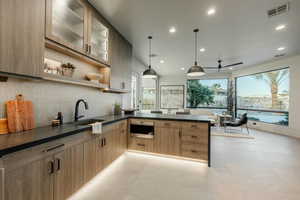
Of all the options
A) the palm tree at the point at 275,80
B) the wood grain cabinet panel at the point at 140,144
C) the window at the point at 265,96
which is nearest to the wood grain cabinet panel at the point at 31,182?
the wood grain cabinet panel at the point at 140,144

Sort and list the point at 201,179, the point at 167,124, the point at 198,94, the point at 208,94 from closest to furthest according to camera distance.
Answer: the point at 201,179, the point at 167,124, the point at 208,94, the point at 198,94

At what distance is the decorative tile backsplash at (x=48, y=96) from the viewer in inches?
61.2

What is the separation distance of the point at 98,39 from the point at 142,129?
225 centimetres

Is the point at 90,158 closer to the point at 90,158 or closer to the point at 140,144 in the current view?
the point at 90,158

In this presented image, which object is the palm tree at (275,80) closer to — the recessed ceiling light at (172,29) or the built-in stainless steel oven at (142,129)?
the recessed ceiling light at (172,29)

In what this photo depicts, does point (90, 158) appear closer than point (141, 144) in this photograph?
Yes

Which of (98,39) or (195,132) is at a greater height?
(98,39)

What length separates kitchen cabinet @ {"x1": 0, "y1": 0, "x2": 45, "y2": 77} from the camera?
1244 mm

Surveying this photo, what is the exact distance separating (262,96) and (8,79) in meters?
8.38

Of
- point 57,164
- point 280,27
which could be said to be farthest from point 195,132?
point 280,27

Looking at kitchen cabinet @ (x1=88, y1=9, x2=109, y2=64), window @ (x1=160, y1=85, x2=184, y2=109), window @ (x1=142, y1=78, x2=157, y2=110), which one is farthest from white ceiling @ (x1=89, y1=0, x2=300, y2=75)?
window @ (x1=160, y1=85, x2=184, y2=109)

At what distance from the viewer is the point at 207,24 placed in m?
3.00

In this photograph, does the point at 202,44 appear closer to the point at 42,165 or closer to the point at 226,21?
the point at 226,21

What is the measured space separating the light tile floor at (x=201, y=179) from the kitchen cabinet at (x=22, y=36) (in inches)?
69.1
